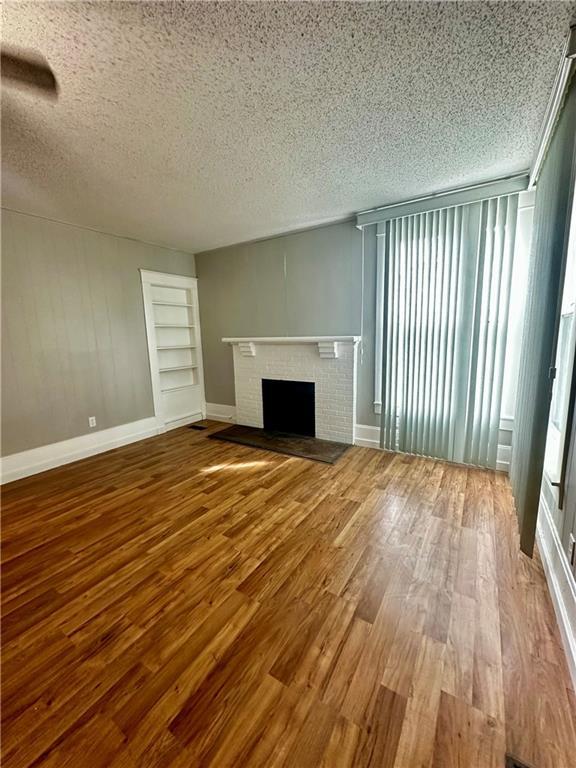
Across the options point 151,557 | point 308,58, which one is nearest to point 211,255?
point 308,58

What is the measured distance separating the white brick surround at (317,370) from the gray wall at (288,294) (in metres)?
0.15

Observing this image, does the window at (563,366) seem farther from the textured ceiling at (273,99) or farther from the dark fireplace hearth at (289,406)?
the dark fireplace hearth at (289,406)

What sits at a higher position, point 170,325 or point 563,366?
point 170,325

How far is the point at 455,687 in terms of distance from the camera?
1.13 metres

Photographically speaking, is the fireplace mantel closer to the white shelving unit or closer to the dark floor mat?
the white shelving unit

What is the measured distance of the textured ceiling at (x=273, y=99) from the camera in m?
1.19

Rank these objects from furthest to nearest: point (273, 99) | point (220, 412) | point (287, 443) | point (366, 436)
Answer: point (220, 412)
point (287, 443)
point (366, 436)
point (273, 99)

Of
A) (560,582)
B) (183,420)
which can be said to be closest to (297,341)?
(183,420)

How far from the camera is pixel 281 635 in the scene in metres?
1.35

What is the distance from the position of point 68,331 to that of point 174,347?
54.5 inches

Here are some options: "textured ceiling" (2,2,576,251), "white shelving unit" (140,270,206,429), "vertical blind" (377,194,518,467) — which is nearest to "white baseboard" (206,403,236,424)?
"white shelving unit" (140,270,206,429)

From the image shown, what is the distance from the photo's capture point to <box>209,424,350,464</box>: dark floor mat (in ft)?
10.9

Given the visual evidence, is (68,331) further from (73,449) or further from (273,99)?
(273,99)

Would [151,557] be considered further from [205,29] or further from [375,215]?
[375,215]
